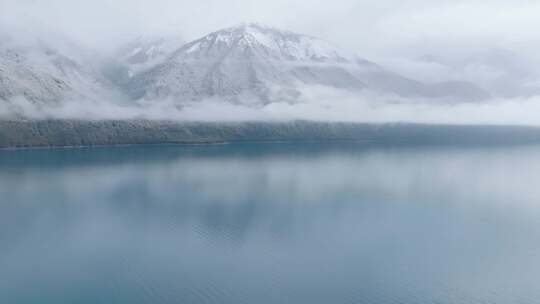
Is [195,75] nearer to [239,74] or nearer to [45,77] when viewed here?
[239,74]

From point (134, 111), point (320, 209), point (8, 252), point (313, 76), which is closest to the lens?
point (8, 252)

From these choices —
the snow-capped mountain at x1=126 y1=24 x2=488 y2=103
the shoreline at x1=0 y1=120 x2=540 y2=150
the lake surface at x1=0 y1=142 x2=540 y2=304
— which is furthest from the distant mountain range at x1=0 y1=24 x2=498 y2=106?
the lake surface at x1=0 y1=142 x2=540 y2=304

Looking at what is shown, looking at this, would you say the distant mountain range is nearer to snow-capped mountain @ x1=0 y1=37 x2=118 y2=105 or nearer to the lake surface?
snow-capped mountain @ x1=0 y1=37 x2=118 y2=105

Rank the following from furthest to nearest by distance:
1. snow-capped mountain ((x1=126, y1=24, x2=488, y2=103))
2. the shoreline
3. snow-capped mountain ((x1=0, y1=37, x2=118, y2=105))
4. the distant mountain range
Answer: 1. snow-capped mountain ((x1=126, y1=24, x2=488, y2=103))
2. the distant mountain range
3. snow-capped mountain ((x1=0, y1=37, x2=118, y2=105))
4. the shoreline

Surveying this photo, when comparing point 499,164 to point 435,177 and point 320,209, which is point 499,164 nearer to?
point 435,177

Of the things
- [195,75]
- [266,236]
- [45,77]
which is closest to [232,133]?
[195,75]

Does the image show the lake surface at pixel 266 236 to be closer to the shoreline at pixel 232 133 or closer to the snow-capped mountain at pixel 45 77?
the shoreline at pixel 232 133

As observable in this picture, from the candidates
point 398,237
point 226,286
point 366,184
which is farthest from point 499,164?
point 226,286

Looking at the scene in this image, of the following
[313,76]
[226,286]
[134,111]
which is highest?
[313,76]
